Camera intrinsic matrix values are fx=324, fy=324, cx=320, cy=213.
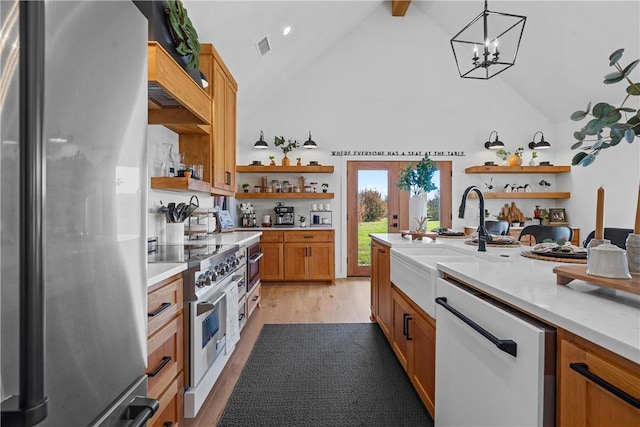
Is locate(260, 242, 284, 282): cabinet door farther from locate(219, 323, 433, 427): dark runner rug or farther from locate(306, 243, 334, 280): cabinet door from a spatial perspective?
locate(219, 323, 433, 427): dark runner rug

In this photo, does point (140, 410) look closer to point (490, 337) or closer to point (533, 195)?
point (490, 337)

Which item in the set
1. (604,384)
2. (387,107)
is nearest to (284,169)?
(387,107)

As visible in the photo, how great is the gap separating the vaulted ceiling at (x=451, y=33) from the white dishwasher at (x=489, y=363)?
9.86 ft

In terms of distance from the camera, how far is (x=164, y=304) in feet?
4.52

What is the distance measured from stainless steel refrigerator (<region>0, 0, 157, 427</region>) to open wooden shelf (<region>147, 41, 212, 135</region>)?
2.49 ft

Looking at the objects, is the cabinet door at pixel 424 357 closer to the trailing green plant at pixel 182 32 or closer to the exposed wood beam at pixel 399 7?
the trailing green plant at pixel 182 32

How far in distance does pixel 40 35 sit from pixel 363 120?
561 cm

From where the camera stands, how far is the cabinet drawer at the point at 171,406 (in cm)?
135

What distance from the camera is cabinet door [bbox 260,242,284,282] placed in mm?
5109

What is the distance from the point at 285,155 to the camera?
554 cm

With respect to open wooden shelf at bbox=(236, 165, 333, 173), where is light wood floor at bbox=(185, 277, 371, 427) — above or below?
below

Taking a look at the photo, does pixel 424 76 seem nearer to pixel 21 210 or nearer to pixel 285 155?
pixel 285 155

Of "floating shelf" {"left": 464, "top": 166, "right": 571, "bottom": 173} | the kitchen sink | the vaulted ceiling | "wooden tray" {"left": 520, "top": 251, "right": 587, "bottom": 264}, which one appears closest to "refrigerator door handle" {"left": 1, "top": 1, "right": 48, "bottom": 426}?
the kitchen sink

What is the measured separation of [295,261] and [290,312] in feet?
4.80
